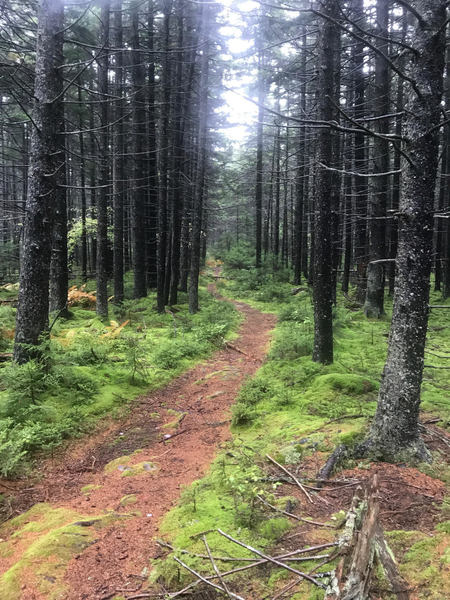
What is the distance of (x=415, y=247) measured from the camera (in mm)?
3787

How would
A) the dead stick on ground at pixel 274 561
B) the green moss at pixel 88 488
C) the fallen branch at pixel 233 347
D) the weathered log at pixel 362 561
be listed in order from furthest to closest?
the fallen branch at pixel 233 347, the green moss at pixel 88 488, the dead stick on ground at pixel 274 561, the weathered log at pixel 362 561

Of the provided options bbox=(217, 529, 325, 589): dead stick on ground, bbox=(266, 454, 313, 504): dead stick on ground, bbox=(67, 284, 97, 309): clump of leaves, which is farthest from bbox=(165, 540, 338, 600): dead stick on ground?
bbox=(67, 284, 97, 309): clump of leaves

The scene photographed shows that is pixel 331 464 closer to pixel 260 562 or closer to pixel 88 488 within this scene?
pixel 260 562

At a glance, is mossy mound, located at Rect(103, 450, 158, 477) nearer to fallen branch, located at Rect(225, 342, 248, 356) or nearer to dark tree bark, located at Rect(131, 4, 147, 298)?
fallen branch, located at Rect(225, 342, 248, 356)

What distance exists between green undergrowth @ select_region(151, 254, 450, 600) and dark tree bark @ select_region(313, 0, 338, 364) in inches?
25.9

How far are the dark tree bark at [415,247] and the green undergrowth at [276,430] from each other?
744 millimetres

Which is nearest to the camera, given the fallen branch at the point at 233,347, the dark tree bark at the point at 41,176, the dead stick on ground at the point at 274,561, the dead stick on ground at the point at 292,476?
the dead stick on ground at the point at 274,561

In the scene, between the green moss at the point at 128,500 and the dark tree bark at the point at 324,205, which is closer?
the green moss at the point at 128,500

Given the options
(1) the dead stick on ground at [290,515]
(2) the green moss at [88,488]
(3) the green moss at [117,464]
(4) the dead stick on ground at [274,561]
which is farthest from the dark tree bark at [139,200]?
(4) the dead stick on ground at [274,561]

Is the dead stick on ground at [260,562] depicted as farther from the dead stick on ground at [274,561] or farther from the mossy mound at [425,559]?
the mossy mound at [425,559]

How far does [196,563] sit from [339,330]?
29.3 feet

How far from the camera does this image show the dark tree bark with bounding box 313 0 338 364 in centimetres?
719

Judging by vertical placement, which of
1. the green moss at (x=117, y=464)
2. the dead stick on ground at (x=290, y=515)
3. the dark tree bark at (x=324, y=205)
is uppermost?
the dark tree bark at (x=324, y=205)

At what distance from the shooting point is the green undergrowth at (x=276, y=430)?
10.2ft
